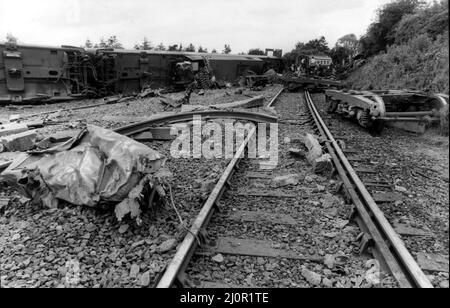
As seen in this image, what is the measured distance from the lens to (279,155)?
5.98 meters

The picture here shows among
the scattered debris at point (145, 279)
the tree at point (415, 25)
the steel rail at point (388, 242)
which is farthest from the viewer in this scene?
the tree at point (415, 25)

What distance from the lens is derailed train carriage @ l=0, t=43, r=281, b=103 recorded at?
42.7 feet

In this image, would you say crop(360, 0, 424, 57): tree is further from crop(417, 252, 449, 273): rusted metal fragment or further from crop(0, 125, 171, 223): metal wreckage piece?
crop(0, 125, 171, 223): metal wreckage piece

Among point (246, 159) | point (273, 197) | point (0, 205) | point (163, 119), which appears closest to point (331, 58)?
point (163, 119)

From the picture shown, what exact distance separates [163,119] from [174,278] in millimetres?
6017

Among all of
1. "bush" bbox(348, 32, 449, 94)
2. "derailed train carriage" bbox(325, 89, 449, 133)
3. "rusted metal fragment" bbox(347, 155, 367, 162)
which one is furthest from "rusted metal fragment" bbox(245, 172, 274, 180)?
"bush" bbox(348, 32, 449, 94)

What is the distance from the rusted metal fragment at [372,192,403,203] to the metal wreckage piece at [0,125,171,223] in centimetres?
244

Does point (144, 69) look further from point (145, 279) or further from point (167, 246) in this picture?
point (145, 279)

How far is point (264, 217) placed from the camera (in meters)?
3.81

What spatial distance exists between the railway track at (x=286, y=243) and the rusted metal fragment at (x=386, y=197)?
234 millimetres

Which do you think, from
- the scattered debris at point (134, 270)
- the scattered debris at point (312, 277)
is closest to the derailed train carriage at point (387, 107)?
the scattered debris at point (312, 277)

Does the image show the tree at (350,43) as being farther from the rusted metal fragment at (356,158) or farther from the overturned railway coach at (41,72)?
the rusted metal fragment at (356,158)

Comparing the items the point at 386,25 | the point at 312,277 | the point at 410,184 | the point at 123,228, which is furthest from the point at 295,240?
the point at 386,25

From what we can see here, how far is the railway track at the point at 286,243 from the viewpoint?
2756mm
